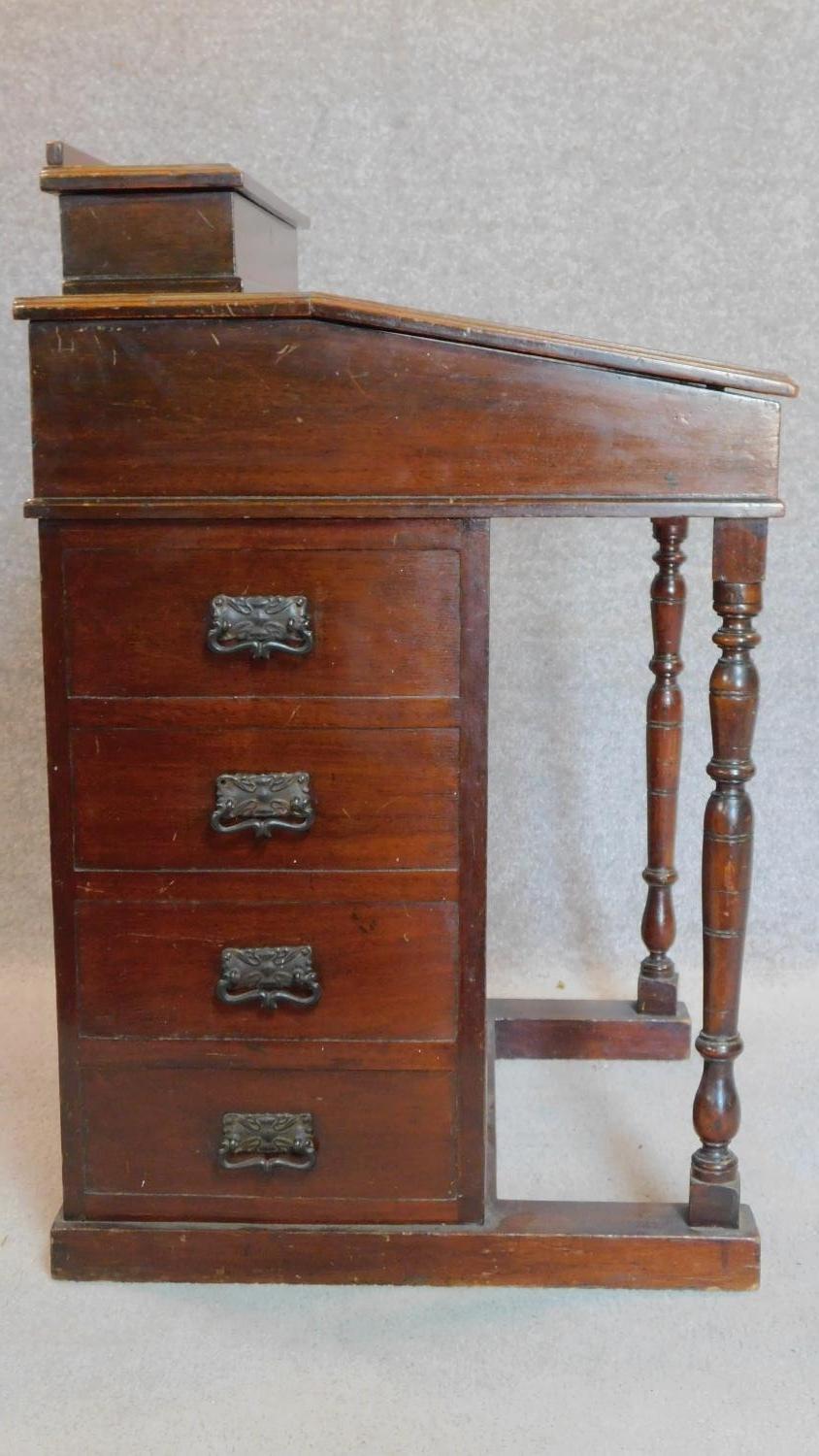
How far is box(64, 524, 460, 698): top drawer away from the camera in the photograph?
1.63 m

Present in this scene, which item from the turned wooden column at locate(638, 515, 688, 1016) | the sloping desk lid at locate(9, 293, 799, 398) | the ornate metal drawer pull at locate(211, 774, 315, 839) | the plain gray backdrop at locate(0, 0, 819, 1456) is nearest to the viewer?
the sloping desk lid at locate(9, 293, 799, 398)

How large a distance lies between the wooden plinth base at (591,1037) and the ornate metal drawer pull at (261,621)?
884 mm

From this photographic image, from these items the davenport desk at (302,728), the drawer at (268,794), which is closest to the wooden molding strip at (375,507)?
the davenport desk at (302,728)

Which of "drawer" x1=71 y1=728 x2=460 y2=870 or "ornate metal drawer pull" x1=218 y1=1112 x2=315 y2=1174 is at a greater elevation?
"drawer" x1=71 y1=728 x2=460 y2=870

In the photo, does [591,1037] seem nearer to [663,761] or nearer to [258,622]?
[663,761]

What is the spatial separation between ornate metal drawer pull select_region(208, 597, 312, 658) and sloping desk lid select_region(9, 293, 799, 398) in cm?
27

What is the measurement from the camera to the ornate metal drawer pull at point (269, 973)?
1.70 metres

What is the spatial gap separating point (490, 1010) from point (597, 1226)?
0.64m

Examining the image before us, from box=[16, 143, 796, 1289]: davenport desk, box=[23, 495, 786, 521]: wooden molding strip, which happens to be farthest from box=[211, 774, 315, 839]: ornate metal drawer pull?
box=[23, 495, 786, 521]: wooden molding strip

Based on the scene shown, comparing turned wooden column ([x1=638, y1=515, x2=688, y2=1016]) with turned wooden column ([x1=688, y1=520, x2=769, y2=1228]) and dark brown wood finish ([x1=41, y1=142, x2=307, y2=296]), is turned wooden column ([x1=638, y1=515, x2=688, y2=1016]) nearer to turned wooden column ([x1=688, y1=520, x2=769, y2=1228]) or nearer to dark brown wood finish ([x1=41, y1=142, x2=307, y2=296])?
turned wooden column ([x1=688, y1=520, x2=769, y2=1228])

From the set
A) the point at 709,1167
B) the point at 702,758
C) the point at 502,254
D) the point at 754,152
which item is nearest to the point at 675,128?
the point at 754,152

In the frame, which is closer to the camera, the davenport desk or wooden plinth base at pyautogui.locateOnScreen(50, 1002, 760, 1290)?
the davenport desk

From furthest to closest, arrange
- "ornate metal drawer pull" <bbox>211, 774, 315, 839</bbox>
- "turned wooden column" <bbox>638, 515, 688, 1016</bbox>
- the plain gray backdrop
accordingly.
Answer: the plain gray backdrop
"turned wooden column" <bbox>638, 515, 688, 1016</bbox>
"ornate metal drawer pull" <bbox>211, 774, 315, 839</bbox>

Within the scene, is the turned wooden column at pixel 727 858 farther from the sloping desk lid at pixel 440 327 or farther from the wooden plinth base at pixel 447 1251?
the sloping desk lid at pixel 440 327
